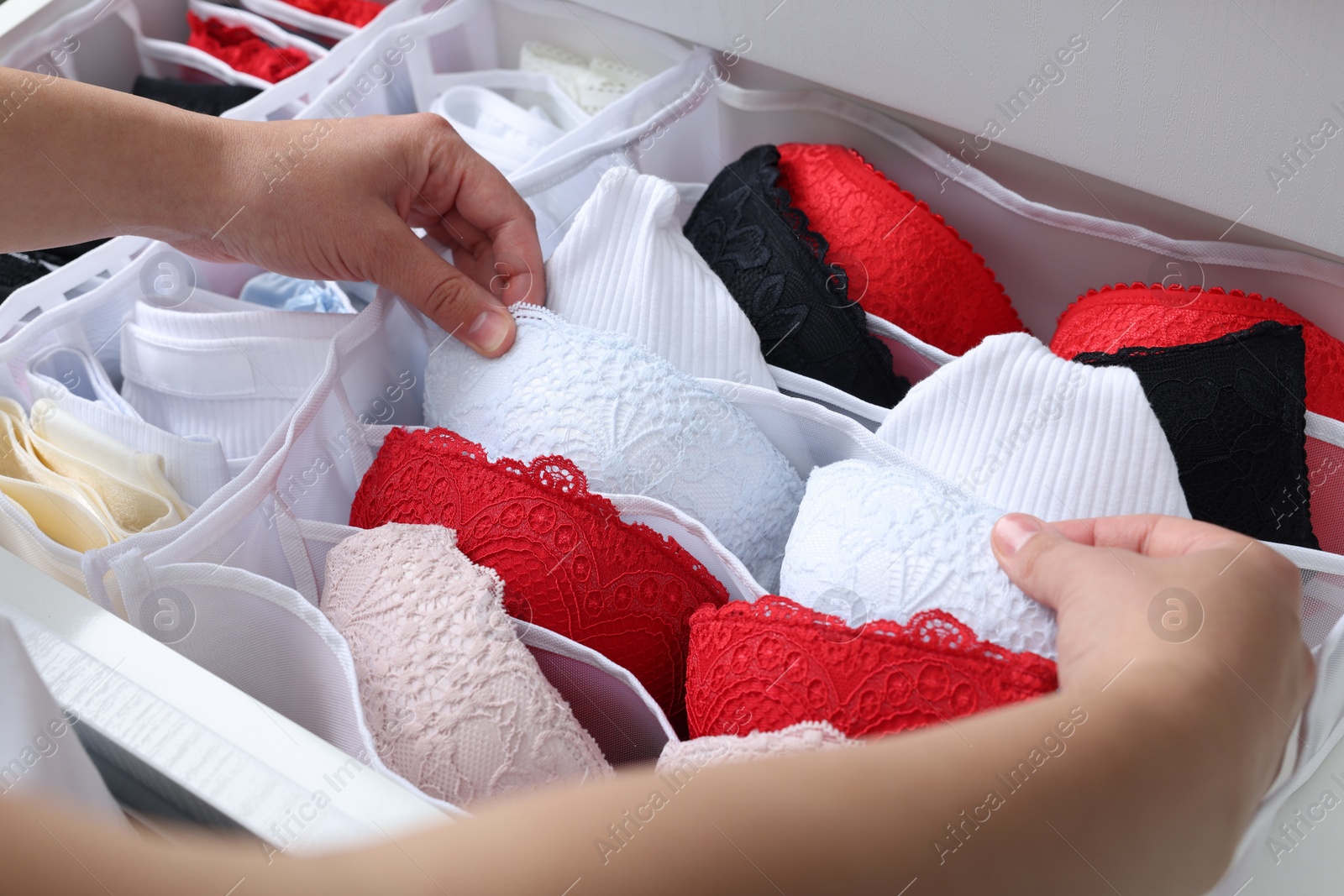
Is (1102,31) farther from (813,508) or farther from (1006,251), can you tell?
(813,508)

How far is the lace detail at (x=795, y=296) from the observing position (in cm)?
80

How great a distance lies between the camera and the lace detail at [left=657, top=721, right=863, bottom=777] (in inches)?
21.8

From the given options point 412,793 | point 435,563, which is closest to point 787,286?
point 435,563

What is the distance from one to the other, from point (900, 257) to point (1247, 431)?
303 millimetres

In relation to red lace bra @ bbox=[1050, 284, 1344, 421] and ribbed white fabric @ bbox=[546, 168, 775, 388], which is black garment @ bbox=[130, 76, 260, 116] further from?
red lace bra @ bbox=[1050, 284, 1344, 421]

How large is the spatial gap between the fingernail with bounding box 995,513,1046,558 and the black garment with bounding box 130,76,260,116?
3.28 ft

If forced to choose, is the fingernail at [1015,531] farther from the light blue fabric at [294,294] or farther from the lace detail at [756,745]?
the light blue fabric at [294,294]

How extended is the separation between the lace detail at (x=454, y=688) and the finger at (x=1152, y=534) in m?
0.34

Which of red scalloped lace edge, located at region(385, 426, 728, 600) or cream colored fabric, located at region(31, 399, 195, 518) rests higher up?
red scalloped lace edge, located at region(385, 426, 728, 600)

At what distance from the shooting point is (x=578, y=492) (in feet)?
2.16

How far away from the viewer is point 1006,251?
0.91 metres

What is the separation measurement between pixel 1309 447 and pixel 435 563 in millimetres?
637

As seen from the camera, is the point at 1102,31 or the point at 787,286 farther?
the point at 787,286

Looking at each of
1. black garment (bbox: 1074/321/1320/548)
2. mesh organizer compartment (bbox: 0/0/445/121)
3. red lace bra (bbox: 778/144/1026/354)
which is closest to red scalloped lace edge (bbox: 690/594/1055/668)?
black garment (bbox: 1074/321/1320/548)
